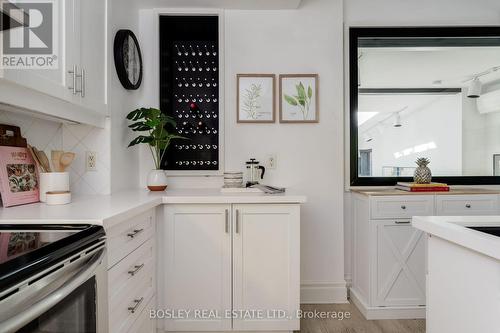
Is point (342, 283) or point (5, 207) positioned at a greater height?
point (5, 207)

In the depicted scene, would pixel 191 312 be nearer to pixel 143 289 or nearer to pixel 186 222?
pixel 143 289

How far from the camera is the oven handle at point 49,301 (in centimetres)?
60

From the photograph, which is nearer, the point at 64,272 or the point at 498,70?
the point at 64,272

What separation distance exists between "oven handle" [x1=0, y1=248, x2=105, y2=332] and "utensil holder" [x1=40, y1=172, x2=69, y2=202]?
0.69m

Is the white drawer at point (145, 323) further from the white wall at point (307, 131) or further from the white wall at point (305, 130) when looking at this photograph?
the white wall at point (307, 131)

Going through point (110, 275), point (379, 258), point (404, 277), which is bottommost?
point (404, 277)

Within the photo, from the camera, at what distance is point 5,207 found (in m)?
Result: 1.32

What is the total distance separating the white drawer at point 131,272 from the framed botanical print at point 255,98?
1.25m

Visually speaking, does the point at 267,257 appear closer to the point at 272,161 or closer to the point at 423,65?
the point at 272,161

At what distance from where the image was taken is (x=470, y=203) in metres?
2.13

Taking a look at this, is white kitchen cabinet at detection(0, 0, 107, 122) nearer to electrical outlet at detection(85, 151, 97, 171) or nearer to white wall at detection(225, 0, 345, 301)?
electrical outlet at detection(85, 151, 97, 171)

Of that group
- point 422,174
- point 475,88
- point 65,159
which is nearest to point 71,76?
point 65,159

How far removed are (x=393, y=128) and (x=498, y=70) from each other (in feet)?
3.58

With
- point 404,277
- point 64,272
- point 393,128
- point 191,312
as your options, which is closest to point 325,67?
point 393,128
